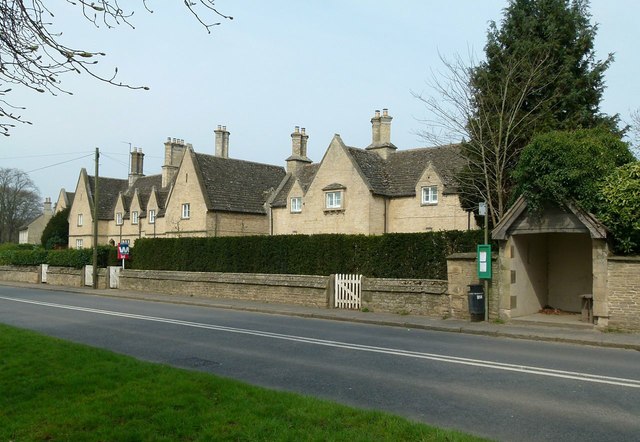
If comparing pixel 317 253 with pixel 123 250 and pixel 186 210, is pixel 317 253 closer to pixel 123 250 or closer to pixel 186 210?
pixel 123 250

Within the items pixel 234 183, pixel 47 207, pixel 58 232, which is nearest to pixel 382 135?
pixel 234 183

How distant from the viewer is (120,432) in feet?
19.7

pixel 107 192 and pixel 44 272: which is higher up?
pixel 107 192

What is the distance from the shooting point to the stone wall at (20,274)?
44719 millimetres

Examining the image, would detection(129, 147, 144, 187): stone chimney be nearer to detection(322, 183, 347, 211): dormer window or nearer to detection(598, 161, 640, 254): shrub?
detection(322, 183, 347, 211): dormer window

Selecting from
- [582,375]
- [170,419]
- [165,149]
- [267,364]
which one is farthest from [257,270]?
[165,149]

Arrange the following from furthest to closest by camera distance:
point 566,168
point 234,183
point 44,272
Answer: point 234,183 < point 44,272 < point 566,168

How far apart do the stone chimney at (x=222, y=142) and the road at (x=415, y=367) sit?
3349 cm

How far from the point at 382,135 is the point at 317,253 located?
55.4 feet

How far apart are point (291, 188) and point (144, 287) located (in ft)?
43.4

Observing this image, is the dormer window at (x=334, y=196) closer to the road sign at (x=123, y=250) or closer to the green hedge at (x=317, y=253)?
the green hedge at (x=317, y=253)

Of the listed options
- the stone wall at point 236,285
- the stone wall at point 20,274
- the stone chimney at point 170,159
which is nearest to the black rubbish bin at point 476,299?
the stone wall at point 236,285

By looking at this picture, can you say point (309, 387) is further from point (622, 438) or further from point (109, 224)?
point (109, 224)

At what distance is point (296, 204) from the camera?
4203cm
